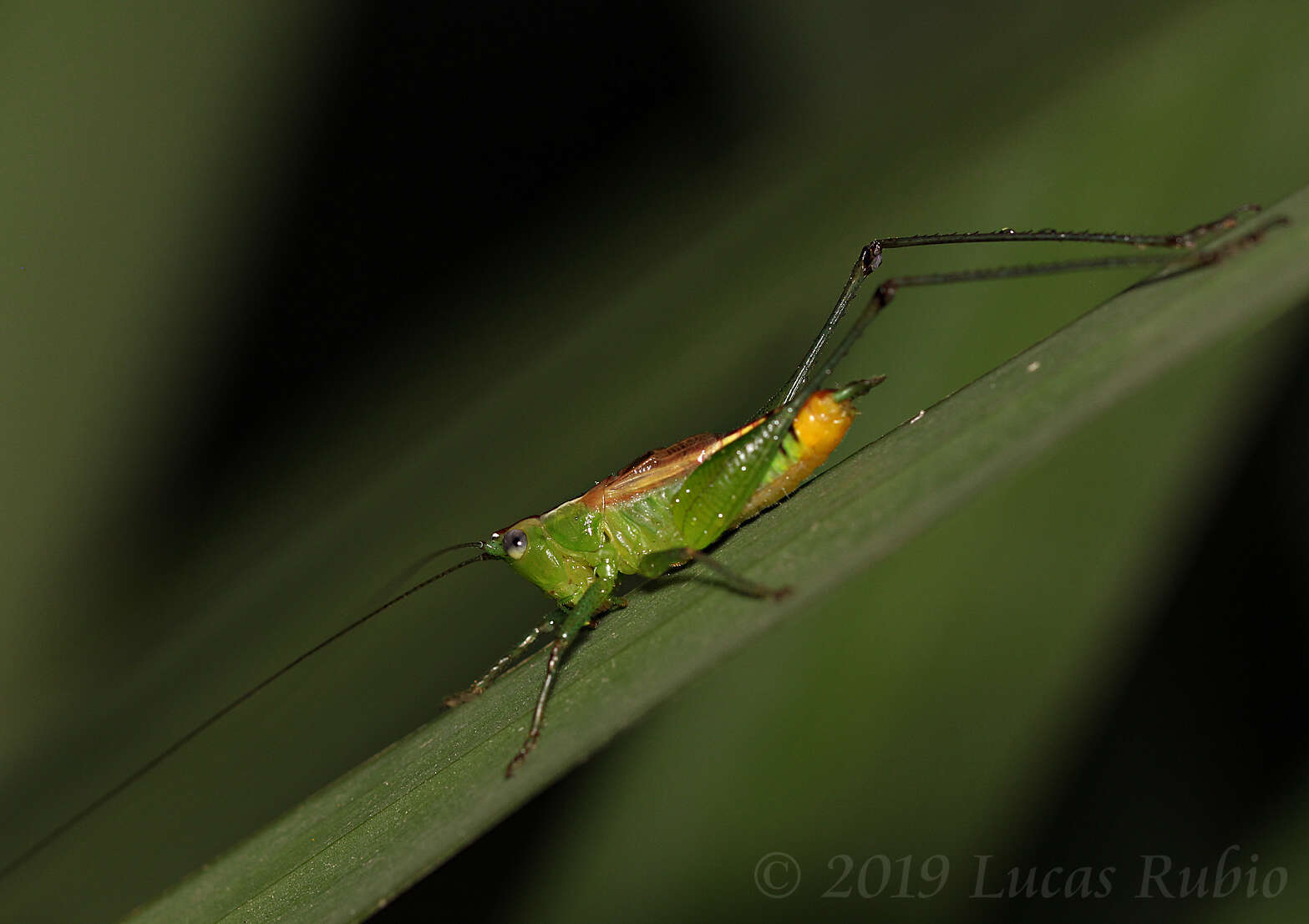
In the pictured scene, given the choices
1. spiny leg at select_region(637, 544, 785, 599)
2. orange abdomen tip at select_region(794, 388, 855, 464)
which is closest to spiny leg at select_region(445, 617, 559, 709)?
spiny leg at select_region(637, 544, 785, 599)

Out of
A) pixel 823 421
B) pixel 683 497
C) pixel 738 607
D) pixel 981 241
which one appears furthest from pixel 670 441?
pixel 738 607

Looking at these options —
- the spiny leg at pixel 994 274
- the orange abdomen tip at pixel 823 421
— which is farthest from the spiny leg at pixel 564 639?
the spiny leg at pixel 994 274

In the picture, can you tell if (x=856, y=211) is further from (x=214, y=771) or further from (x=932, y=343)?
(x=214, y=771)

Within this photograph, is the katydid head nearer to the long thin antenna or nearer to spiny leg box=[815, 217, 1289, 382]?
the long thin antenna

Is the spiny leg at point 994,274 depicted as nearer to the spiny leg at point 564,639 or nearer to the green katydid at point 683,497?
the green katydid at point 683,497

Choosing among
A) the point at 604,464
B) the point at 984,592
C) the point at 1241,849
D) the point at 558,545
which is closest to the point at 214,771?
the point at 558,545

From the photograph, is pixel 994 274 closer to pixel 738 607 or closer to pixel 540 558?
pixel 738 607

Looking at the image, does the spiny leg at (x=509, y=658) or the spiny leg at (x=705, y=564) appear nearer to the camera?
the spiny leg at (x=705, y=564)
